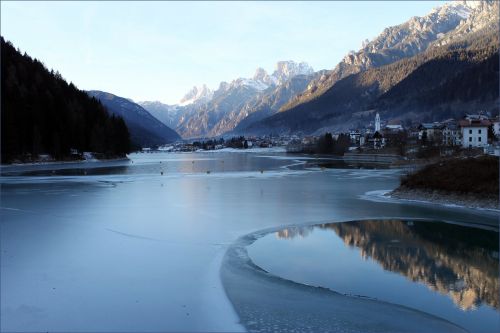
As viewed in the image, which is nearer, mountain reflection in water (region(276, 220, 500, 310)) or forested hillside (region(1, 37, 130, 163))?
mountain reflection in water (region(276, 220, 500, 310))

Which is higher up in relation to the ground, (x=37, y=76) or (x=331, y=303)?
(x=37, y=76)

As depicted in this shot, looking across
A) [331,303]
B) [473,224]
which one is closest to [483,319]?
[331,303]

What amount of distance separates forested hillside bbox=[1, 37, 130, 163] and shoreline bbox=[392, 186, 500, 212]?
217ft

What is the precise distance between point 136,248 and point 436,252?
10.9 meters

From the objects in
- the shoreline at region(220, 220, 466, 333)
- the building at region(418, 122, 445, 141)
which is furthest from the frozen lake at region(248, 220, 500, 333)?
the building at region(418, 122, 445, 141)

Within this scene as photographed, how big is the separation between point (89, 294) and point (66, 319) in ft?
5.17

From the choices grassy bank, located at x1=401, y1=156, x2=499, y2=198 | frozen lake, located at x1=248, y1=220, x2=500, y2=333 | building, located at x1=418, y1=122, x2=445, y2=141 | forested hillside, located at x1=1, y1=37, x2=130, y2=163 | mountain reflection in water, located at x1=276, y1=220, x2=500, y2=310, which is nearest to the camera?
frozen lake, located at x1=248, y1=220, x2=500, y2=333

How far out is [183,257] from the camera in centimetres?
1468

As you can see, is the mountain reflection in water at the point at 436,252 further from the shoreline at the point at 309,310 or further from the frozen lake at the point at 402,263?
the shoreline at the point at 309,310

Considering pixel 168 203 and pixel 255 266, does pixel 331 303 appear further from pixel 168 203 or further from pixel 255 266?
pixel 168 203

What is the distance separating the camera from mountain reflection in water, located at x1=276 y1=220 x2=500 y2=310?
12305 millimetres

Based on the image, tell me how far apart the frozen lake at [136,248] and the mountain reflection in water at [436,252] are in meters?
→ 2.64

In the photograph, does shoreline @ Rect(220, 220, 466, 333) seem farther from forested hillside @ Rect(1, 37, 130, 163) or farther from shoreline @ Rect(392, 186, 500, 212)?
forested hillside @ Rect(1, 37, 130, 163)

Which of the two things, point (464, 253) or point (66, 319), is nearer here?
point (66, 319)
